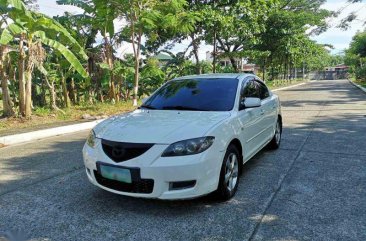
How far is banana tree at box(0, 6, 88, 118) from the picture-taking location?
9070 millimetres

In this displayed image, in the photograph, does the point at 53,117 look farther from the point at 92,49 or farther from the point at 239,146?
the point at 239,146

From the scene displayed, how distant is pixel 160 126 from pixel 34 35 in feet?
26.4

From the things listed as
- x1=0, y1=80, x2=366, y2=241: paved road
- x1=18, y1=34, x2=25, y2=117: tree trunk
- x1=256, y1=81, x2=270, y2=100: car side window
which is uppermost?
x1=18, y1=34, x2=25, y2=117: tree trunk

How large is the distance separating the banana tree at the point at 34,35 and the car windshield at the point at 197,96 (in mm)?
5528

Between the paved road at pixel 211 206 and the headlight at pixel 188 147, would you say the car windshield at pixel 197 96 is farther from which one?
the paved road at pixel 211 206

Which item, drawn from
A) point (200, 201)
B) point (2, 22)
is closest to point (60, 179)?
point (200, 201)

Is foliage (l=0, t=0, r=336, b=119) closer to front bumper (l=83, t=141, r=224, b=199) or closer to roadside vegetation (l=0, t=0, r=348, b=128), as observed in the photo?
roadside vegetation (l=0, t=0, r=348, b=128)

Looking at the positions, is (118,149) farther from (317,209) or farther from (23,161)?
(23,161)

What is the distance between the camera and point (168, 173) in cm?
362

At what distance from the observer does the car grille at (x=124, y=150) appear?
12.1 feet

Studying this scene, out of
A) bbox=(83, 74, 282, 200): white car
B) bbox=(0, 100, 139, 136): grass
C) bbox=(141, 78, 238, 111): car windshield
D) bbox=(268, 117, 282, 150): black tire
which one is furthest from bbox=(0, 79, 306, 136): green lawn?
bbox=(268, 117, 282, 150): black tire

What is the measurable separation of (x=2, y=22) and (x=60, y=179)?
7.08 metres

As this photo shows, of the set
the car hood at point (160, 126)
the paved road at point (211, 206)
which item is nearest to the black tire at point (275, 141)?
the paved road at point (211, 206)

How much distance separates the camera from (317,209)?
4.01m
